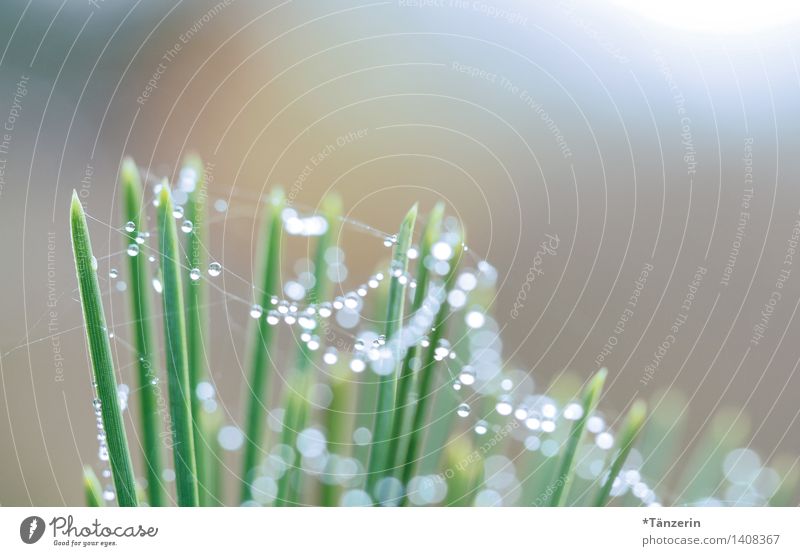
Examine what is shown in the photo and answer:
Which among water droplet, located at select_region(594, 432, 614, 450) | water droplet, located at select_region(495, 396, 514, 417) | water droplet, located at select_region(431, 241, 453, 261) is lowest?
water droplet, located at select_region(594, 432, 614, 450)

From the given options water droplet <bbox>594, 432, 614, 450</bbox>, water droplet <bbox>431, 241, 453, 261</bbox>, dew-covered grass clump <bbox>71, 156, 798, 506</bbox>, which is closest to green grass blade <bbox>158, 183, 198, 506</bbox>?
dew-covered grass clump <bbox>71, 156, 798, 506</bbox>

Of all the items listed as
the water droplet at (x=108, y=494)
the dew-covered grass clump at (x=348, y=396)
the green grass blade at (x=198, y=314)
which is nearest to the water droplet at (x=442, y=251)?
the dew-covered grass clump at (x=348, y=396)

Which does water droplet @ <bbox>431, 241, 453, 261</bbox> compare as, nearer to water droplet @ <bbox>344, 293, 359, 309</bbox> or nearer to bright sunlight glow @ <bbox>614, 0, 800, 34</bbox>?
water droplet @ <bbox>344, 293, 359, 309</bbox>

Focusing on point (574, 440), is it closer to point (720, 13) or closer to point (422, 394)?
point (422, 394)

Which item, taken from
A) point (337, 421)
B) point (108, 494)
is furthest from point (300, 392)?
point (108, 494)
